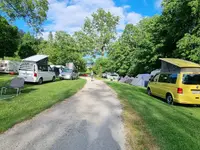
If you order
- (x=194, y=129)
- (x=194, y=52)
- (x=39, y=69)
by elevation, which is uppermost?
(x=194, y=52)

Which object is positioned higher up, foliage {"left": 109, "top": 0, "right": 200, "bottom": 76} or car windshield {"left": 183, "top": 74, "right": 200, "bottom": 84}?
foliage {"left": 109, "top": 0, "right": 200, "bottom": 76}

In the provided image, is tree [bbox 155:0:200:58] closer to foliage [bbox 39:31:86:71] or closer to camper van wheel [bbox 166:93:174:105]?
camper van wheel [bbox 166:93:174:105]

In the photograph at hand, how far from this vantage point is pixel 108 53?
54.3 metres

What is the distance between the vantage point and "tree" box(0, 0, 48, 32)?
2042 centimetres

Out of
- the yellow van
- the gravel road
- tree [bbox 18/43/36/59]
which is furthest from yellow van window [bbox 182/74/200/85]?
tree [bbox 18/43/36/59]

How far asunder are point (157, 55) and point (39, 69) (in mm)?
16007

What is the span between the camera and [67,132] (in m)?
5.32

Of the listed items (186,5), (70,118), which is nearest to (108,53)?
(186,5)

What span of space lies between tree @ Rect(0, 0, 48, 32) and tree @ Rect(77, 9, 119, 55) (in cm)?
3080

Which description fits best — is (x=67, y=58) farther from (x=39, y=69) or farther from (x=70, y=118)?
(x=70, y=118)

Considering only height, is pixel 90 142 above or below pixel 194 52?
below

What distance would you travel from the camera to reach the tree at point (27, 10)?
67.0 ft

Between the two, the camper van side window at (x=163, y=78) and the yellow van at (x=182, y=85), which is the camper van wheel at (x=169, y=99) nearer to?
the yellow van at (x=182, y=85)

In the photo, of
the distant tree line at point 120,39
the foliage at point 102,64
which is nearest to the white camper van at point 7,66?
the distant tree line at point 120,39
